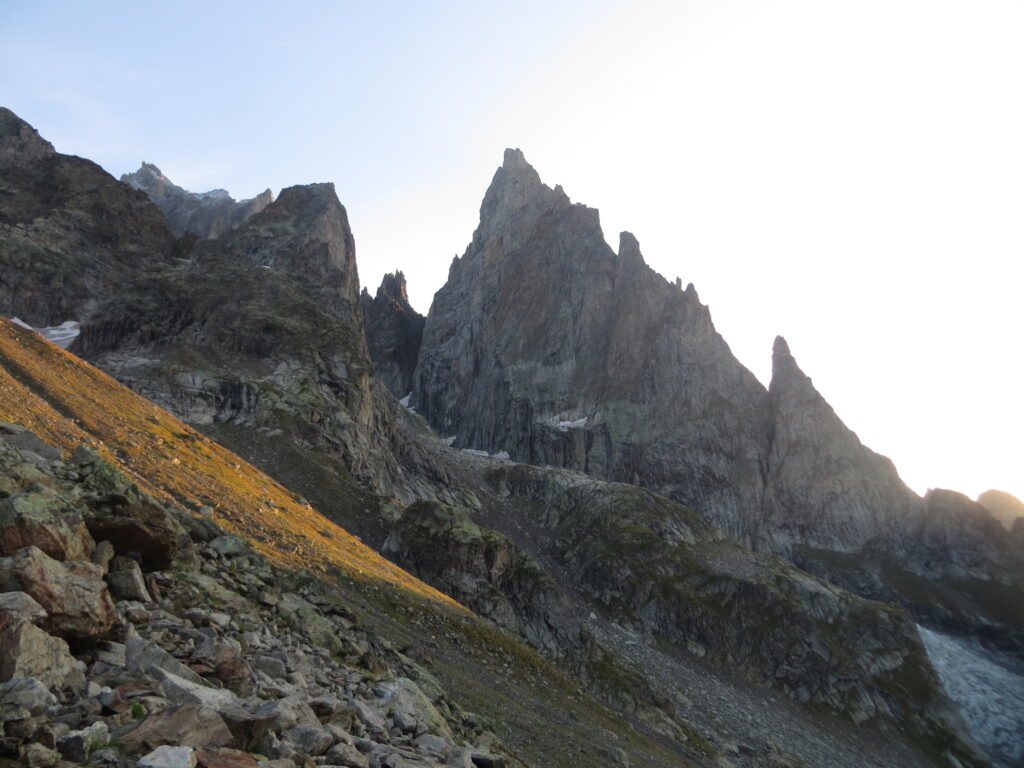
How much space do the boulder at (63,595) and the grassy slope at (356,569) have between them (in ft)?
51.9

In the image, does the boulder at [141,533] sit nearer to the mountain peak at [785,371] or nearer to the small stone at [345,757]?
the small stone at [345,757]

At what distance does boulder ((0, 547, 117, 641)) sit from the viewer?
954cm

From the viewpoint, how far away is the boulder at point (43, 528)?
35.0ft

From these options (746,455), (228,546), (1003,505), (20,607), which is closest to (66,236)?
(228,546)

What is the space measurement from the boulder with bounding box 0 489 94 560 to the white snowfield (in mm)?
116186

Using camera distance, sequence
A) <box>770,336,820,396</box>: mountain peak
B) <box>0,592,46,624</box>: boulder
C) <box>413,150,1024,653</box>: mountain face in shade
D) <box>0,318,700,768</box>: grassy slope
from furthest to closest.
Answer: <box>770,336,820,396</box>: mountain peak, <box>413,150,1024,653</box>: mountain face in shade, <box>0,318,700,768</box>: grassy slope, <box>0,592,46,624</box>: boulder

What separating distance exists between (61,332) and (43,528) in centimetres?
13002

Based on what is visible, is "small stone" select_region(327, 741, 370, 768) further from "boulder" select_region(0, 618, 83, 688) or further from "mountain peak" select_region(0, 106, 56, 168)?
"mountain peak" select_region(0, 106, 56, 168)

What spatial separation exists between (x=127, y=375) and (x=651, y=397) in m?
139

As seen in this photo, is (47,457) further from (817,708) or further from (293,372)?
(817,708)

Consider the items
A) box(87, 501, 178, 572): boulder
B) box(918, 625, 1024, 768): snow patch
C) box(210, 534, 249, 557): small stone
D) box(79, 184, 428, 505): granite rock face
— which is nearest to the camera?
box(87, 501, 178, 572): boulder

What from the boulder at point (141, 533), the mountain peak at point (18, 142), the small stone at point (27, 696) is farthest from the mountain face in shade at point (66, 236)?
the small stone at point (27, 696)

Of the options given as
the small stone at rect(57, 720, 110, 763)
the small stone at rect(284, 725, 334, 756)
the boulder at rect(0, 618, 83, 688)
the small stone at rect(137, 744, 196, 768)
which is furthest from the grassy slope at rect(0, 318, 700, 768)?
the small stone at rect(57, 720, 110, 763)

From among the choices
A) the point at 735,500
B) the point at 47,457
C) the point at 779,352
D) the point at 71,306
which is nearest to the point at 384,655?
the point at 47,457
